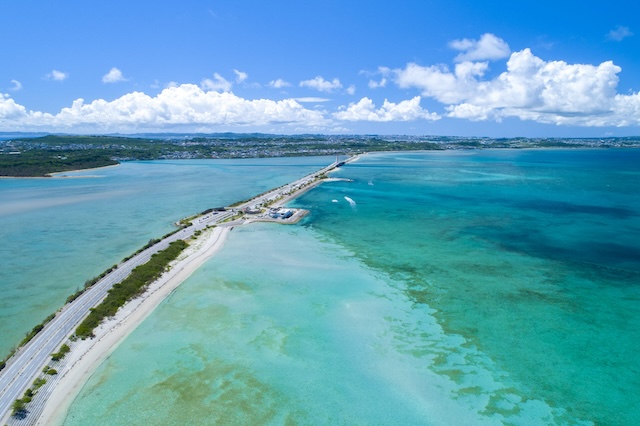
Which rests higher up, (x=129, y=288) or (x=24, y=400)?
(x=129, y=288)

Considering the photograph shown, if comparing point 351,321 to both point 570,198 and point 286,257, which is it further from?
point 570,198

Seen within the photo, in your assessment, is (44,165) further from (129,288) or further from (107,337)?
(107,337)

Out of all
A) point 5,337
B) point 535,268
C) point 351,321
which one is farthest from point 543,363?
point 5,337

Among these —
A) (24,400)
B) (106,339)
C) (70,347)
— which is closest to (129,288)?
(106,339)

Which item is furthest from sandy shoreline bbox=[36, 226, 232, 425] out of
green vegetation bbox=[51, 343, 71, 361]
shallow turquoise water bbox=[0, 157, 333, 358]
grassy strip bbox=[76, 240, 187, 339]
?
shallow turquoise water bbox=[0, 157, 333, 358]

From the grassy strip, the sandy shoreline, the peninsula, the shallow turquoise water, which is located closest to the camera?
the peninsula

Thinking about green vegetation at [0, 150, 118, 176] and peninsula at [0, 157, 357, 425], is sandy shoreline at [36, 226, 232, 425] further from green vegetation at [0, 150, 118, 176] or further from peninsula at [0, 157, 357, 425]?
green vegetation at [0, 150, 118, 176]
